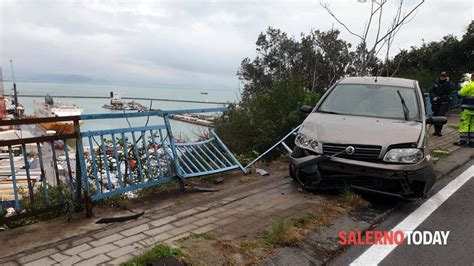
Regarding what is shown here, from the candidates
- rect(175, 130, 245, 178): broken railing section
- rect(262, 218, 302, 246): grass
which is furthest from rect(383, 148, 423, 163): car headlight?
rect(175, 130, 245, 178): broken railing section

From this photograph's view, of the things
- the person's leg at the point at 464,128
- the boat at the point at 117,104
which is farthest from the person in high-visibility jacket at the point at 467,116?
the boat at the point at 117,104

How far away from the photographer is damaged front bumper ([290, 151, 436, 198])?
4.34 meters

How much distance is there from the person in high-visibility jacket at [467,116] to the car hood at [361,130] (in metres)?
5.08

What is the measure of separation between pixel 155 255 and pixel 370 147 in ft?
9.98

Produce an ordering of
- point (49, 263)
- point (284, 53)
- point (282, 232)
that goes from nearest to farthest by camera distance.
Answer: point (49, 263), point (282, 232), point (284, 53)

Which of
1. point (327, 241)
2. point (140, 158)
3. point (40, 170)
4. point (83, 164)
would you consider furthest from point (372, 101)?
point (40, 170)

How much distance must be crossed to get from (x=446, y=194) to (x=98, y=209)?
519cm

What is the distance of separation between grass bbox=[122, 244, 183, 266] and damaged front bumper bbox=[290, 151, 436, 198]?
8.03 ft

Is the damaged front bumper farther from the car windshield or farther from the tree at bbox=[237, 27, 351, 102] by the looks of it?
the tree at bbox=[237, 27, 351, 102]

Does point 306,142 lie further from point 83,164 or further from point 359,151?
point 83,164

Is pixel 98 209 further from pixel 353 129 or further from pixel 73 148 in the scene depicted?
pixel 353 129

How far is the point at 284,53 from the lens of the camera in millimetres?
23750

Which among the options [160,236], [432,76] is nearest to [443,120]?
[160,236]

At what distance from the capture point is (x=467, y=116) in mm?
8938
